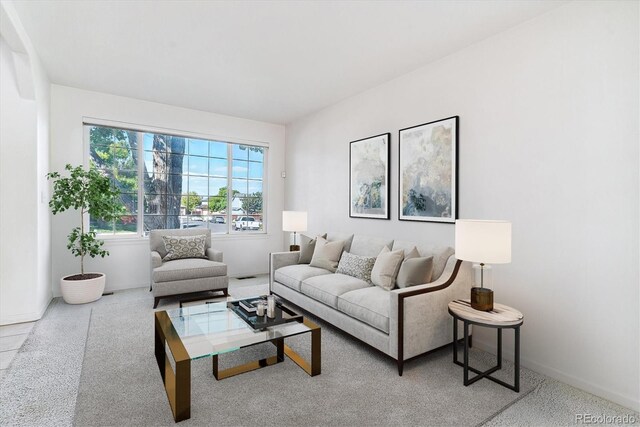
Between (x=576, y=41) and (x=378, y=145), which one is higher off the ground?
(x=576, y=41)

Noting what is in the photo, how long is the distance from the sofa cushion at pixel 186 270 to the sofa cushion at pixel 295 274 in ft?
2.60

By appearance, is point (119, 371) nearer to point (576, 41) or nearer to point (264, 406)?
point (264, 406)

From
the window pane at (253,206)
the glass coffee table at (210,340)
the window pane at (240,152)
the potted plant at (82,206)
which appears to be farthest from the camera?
the window pane at (253,206)

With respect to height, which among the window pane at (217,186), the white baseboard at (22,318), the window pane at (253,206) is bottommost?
the white baseboard at (22,318)

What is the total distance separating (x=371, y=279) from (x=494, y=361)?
123cm

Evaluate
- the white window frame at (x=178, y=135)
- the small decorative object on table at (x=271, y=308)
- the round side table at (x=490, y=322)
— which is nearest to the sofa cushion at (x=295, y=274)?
the small decorative object on table at (x=271, y=308)

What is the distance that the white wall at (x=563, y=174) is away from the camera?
2.17 metres

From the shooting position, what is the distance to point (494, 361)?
270cm

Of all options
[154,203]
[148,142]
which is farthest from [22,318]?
[148,142]

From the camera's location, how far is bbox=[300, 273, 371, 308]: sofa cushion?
3.13 metres

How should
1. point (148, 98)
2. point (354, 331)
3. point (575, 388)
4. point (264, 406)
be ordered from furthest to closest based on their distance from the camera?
point (148, 98), point (354, 331), point (575, 388), point (264, 406)

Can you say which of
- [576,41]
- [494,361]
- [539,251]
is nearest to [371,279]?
[494,361]

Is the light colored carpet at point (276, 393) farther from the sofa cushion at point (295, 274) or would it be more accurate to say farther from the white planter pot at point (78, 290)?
the white planter pot at point (78, 290)

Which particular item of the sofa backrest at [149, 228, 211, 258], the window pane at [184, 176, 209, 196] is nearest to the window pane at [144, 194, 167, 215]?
the window pane at [184, 176, 209, 196]
